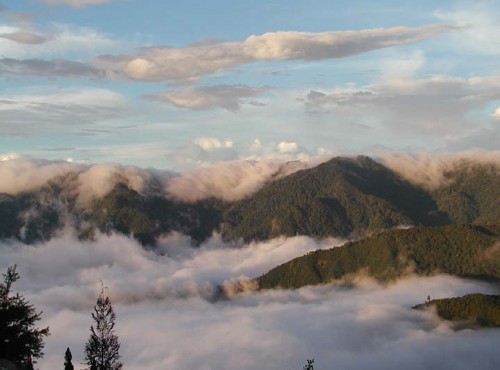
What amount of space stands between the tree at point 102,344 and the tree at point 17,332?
7.63 meters

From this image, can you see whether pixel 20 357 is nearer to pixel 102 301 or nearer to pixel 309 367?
pixel 102 301

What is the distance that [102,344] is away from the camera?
99.4m

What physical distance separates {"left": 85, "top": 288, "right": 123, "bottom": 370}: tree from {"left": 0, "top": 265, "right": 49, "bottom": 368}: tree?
7627mm

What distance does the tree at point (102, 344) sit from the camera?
98.1 meters

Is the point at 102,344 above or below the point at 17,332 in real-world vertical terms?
below

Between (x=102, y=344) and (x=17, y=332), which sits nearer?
(x=17, y=332)

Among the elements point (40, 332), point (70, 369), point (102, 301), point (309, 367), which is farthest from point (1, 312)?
point (309, 367)

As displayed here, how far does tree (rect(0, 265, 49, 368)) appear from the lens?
3546 inches

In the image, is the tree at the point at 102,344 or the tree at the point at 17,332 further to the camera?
the tree at the point at 102,344

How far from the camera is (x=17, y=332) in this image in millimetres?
91188

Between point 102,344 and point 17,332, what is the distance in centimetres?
1385

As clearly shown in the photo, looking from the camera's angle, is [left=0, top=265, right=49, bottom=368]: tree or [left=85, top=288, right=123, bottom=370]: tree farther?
[left=85, top=288, right=123, bottom=370]: tree

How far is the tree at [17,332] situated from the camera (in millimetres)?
90062

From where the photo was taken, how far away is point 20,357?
9238 centimetres
